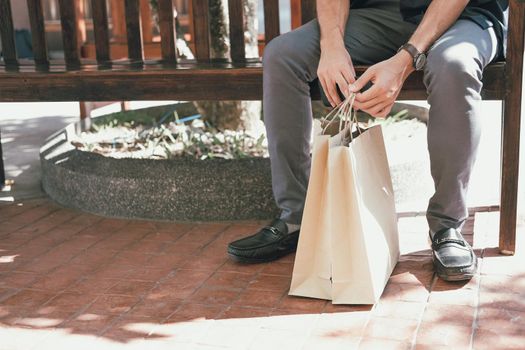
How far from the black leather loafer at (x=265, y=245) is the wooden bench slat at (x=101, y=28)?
134 cm

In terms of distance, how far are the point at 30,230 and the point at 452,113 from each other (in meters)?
2.16

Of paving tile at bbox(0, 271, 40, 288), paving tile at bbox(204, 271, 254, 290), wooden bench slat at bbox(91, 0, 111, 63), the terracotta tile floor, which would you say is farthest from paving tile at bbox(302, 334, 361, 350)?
wooden bench slat at bbox(91, 0, 111, 63)

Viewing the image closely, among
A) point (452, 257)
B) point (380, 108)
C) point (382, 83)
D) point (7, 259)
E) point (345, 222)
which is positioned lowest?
point (7, 259)

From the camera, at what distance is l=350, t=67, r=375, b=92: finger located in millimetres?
2877

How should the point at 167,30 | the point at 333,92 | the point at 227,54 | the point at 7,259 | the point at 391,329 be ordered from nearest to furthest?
the point at 391,329 < the point at 333,92 < the point at 7,259 < the point at 167,30 < the point at 227,54

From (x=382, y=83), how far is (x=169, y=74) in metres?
1.09

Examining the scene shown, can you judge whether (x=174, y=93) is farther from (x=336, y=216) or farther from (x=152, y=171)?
(x=336, y=216)

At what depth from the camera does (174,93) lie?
3.54 meters

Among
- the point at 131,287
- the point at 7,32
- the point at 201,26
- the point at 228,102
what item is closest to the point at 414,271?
the point at 131,287

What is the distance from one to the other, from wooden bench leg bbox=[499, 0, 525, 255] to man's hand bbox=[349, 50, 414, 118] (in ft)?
1.38

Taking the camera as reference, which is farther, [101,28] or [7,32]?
[7,32]

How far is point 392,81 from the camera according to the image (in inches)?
114

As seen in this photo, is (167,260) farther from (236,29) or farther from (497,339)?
(497,339)

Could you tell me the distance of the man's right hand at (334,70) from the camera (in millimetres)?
2959
